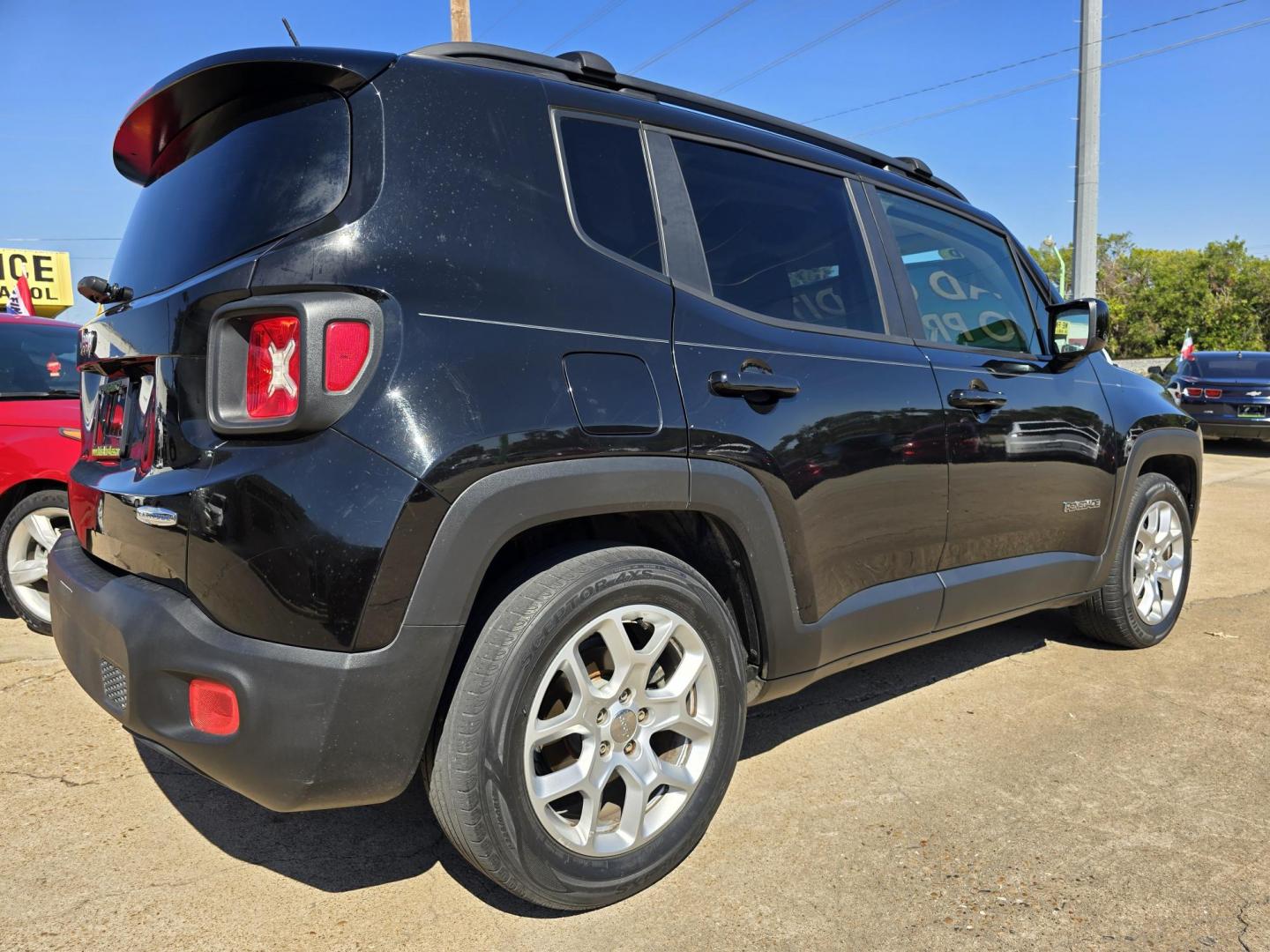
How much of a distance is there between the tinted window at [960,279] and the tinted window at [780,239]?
30 cm

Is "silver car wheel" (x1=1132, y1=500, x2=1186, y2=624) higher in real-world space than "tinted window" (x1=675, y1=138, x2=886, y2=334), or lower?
lower

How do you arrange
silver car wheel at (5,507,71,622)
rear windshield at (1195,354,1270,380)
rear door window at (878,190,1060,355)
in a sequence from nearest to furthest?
1. rear door window at (878,190,1060,355)
2. silver car wheel at (5,507,71,622)
3. rear windshield at (1195,354,1270,380)

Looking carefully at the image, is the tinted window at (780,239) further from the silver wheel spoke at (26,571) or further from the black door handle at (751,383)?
the silver wheel spoke at (26,571)

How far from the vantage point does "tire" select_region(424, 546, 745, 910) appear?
2.00 metres

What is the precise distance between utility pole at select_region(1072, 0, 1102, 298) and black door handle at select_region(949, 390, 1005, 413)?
956 centimetres

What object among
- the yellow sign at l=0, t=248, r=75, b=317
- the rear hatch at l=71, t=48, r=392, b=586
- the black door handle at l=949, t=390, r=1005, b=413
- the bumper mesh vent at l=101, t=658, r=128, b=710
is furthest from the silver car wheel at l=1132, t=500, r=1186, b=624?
the yellow sign at l=0, t=248, r=75, b=317

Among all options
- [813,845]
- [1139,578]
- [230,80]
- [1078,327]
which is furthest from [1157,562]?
[230,80]

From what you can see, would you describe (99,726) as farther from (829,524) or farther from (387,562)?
(829,524)

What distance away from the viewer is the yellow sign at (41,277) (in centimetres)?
2894

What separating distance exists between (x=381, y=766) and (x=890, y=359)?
74.7 inches

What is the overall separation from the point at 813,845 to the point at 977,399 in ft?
5.06

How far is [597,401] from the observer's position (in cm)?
215

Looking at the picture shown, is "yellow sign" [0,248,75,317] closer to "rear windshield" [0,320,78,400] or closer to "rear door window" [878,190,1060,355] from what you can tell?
"rear windshield" [0,320,78,400]

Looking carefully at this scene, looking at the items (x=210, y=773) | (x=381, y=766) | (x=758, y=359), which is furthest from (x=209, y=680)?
(x=758, y=359)
